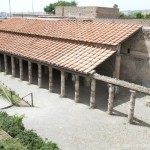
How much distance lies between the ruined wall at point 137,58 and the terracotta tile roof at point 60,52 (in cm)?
271

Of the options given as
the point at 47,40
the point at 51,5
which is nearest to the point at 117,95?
the point at 47,40

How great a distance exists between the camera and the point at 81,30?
2561 centimetres

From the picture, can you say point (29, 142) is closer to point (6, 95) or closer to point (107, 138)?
point (107, 138)

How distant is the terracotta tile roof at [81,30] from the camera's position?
22469 millimetres

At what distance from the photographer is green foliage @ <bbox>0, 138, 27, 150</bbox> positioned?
1280 cm

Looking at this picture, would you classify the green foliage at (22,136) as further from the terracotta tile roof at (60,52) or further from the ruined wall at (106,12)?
the ruined wall at (106,12)

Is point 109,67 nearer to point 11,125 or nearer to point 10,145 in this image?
point 11,125

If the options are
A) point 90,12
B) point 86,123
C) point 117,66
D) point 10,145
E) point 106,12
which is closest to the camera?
point 10,145

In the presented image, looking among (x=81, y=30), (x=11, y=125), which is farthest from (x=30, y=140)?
(x=81, y=30)

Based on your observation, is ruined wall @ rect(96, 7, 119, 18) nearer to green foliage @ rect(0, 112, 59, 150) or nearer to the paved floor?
the paved floor

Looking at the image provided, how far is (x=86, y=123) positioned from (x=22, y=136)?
526 centimetres

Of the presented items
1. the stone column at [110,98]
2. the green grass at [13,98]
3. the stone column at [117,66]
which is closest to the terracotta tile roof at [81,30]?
the stone column at [117,66]

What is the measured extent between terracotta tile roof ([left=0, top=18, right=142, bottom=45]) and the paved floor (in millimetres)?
4841

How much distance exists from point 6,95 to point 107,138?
29.7 ft
